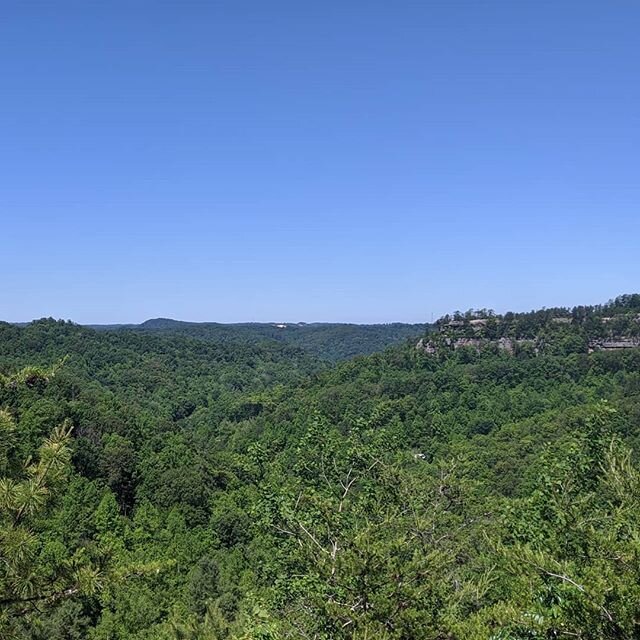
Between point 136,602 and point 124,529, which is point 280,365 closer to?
point 124,529

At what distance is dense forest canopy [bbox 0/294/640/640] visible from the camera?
5359 mm

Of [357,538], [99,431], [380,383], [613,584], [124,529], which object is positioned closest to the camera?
[613,584]

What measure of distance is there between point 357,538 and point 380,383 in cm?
7615

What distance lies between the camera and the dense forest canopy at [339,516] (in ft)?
17.6

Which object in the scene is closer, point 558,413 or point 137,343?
point 558,413

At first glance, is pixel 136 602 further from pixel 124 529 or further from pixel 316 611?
pixel 316 611

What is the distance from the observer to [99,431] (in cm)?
4678

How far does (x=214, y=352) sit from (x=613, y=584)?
150m

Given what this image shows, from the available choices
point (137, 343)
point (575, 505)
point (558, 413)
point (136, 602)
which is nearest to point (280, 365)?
point (137, 343)

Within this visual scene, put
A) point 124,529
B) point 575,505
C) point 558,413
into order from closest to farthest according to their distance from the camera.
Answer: point 575,505, point 124,529, point 558,413

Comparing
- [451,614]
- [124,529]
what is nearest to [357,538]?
[451,614]

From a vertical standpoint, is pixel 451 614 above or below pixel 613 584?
below

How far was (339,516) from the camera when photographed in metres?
7.89

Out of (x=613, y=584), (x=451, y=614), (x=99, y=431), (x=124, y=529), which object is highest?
(x=613, y=584)
